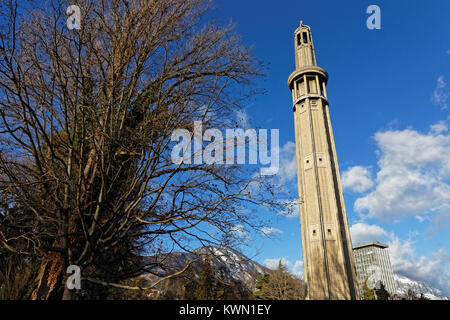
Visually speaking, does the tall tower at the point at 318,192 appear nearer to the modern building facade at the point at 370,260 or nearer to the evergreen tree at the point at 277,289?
the evergreen tree at the point at 277,289

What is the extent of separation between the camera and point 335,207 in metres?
22.7

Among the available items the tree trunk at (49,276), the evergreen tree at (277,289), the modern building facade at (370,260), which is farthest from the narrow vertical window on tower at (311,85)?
the modern building facade at (370,260)

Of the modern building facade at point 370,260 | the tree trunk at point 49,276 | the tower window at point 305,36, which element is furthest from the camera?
the modern building facade at point 370,260

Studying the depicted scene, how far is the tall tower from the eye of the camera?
20656 millimetres

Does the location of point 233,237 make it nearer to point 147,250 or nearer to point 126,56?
point 147,250

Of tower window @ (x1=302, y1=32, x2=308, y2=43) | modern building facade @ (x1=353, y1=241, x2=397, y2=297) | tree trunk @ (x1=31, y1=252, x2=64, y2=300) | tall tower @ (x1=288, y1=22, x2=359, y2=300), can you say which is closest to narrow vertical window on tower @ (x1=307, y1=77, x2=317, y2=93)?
tall tower @ (x1=288, y1=22, x2=359, y2=300)

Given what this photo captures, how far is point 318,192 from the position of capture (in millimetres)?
23656

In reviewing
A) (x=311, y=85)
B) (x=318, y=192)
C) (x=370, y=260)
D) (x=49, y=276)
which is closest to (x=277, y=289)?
(x=318, y=192)

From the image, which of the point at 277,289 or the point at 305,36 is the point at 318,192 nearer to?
the point at 277,289

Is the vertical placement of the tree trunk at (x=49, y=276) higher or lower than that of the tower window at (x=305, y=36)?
lower

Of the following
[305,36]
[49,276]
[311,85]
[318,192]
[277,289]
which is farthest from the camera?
[305,36]

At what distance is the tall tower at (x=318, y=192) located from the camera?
2066 centimetres

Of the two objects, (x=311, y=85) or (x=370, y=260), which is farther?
(x=370, y=260)
